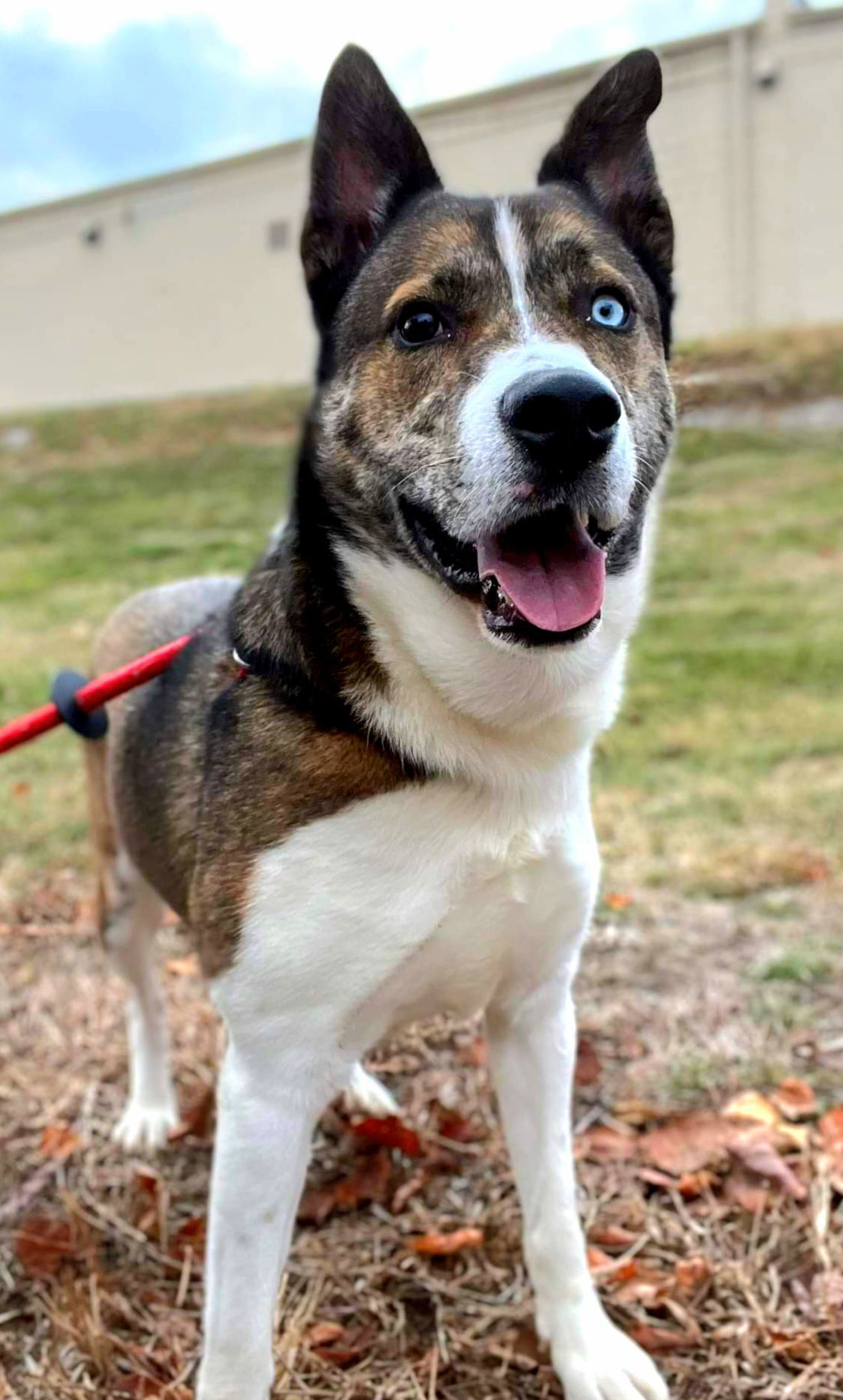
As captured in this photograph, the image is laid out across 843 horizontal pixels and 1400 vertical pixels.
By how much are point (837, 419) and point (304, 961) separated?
12.1 meters

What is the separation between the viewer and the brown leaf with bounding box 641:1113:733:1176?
9.55 feet

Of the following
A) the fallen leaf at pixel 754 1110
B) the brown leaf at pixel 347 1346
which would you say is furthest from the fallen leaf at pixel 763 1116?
the brown leaf at pixel 347 1346

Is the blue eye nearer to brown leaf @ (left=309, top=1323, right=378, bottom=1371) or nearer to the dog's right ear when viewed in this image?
the dog's right ear

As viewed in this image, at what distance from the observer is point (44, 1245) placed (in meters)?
2.73

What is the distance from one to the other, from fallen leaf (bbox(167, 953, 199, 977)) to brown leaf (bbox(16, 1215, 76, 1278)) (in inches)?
44.3

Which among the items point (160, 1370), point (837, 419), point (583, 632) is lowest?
point (837, 419)

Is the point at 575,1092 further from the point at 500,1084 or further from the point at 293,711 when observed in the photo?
the point at 293,711

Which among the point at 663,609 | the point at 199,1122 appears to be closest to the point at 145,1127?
the point at 199,1122

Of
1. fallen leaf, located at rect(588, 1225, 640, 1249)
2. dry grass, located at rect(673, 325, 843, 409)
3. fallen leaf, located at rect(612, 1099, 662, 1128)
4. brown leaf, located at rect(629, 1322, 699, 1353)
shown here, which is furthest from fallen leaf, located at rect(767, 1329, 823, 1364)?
dry grass, located at rect(673, 325, 843, 409)

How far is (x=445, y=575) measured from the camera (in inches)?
76.0

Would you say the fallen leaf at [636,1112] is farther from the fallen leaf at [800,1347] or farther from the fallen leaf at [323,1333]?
the fallen leaf at [323,1333]

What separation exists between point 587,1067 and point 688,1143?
383mm

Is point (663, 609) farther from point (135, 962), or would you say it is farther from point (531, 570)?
point (531, 570)

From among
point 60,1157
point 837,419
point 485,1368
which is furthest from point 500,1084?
point 837,419
